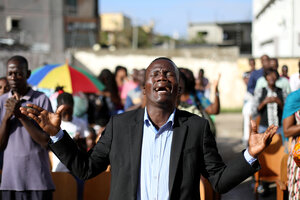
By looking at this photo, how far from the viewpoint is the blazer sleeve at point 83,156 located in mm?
2680

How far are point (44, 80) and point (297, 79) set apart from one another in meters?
4.71

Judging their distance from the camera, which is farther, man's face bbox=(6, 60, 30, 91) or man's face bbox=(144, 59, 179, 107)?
man's face bbox=(6, 60, 30, 91)

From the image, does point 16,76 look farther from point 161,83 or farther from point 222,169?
point 222,169

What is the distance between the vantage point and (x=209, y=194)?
4.41 meters

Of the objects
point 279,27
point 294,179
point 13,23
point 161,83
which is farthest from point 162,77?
point 13,23

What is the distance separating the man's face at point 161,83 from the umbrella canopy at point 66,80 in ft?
15.2

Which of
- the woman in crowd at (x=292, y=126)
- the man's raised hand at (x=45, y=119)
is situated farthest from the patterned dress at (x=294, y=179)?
the man's raised hand at (x=45, y=119)

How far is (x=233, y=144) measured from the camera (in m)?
10.8

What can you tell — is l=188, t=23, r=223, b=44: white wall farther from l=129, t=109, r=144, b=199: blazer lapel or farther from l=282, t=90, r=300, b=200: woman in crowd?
l=129, t=109, r=144, b=199: blazer lapel

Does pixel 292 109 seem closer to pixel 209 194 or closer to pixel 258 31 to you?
pixel 209 194

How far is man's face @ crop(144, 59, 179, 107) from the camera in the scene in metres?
2.62

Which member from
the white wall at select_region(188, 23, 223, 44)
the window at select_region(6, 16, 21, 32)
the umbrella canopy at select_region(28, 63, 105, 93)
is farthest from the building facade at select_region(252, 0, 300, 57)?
the window at select_region(6, 16, 21, 32)

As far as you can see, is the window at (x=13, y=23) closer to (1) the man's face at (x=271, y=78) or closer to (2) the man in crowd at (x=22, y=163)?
(1) the man's face at (x=271, y=78)

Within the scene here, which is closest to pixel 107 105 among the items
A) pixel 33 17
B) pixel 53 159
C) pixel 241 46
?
pixel 53 159
